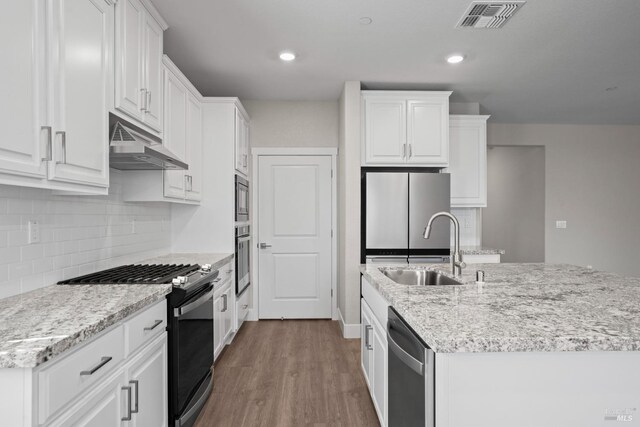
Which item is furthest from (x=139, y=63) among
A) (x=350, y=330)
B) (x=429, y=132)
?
(x=350, y=330)

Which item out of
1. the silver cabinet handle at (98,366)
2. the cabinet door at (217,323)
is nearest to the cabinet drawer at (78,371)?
the silver cabinet handle at (98,366)

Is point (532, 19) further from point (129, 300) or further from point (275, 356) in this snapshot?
point (275, 356)

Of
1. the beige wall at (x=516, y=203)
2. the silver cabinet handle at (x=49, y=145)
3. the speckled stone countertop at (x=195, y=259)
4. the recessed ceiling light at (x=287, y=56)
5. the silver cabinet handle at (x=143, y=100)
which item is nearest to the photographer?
the silver cabinet handle at (x=49, y=145)

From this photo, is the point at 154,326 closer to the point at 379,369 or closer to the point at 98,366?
the point at 98,366

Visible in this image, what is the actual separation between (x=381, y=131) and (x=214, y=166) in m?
1.72

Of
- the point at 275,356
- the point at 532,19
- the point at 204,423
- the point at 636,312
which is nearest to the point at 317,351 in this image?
the point at 275,356

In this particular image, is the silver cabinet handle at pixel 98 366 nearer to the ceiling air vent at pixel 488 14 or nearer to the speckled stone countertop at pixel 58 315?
the speckled stone countertop at pixel 58 315

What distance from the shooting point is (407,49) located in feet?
9.84

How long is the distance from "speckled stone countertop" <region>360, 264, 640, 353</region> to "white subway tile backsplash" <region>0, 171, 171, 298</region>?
1.68 meters

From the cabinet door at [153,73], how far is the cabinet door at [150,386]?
53.4 inches

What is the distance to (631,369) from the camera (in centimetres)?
109

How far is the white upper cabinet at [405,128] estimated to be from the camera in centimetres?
378

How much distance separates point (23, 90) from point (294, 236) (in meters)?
3.28

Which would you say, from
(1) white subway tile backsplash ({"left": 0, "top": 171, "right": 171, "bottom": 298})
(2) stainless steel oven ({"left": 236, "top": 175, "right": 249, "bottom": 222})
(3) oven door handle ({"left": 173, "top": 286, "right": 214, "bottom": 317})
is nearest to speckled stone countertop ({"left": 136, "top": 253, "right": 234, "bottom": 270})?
(1) white subway tile backsplash ({"left": 0, "top": 171, "right": 171, "bottom": 298})
